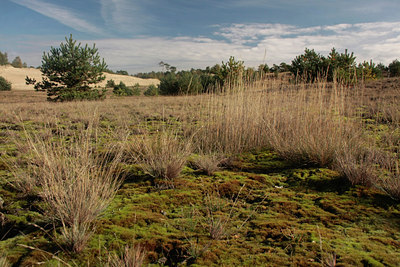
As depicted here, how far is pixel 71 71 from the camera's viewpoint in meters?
16.9

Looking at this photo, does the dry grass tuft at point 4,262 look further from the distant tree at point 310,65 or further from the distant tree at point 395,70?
the distant tree at point 395,70

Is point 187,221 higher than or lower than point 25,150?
lower

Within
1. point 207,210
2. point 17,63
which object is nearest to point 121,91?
point 207,210

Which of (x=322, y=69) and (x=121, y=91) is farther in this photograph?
(x=121, y=91)

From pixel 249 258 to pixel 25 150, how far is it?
3.61 meters

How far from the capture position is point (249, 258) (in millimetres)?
1586

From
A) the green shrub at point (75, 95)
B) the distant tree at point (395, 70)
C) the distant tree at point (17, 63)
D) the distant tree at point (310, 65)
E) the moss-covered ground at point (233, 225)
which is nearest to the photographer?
the moss-covered ground at point (233, 225)

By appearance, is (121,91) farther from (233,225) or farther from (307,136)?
(233,225)

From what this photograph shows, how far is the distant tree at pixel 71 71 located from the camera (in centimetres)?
1648

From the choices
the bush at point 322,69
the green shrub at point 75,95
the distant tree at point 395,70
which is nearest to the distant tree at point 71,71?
the green shrub at point 75,95

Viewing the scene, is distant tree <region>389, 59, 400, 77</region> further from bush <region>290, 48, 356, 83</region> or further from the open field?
the open field

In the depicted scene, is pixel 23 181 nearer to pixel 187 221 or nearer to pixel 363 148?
pixel 187 221

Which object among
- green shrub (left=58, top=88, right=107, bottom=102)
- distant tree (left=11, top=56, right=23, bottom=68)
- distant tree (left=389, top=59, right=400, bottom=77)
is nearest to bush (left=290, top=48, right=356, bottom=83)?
distant tree (left=389, top=59, right=400, bottom=77)

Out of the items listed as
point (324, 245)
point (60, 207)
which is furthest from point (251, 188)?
point (60, 207)
